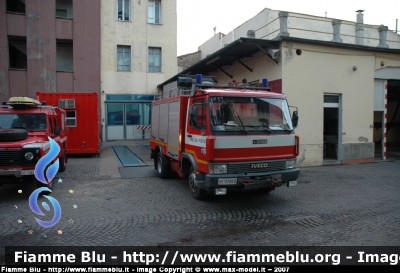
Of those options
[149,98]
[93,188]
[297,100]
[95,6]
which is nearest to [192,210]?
[93,188]

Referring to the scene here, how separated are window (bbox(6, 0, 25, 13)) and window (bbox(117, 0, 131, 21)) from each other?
6.27 metres

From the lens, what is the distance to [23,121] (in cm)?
863

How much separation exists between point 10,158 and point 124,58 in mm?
17089

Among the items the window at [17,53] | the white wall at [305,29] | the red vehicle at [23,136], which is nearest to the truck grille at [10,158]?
the red vehicle at [23,136]

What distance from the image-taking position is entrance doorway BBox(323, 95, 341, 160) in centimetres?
1289

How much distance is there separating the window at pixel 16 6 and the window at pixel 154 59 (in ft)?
29.3

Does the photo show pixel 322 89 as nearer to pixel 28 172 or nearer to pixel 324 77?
pixel 324 77

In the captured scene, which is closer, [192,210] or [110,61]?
[192,210]

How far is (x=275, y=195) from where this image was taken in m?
7.98

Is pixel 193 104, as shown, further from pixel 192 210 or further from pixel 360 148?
pixel 360 148

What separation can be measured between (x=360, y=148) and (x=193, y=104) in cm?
944

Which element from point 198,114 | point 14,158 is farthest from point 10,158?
point 198,114

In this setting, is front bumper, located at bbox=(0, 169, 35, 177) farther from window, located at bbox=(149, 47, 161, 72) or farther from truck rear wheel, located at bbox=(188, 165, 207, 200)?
window, located at bbox=(149, 47, 161, 72)

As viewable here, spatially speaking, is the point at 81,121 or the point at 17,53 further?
the point at 17,53
